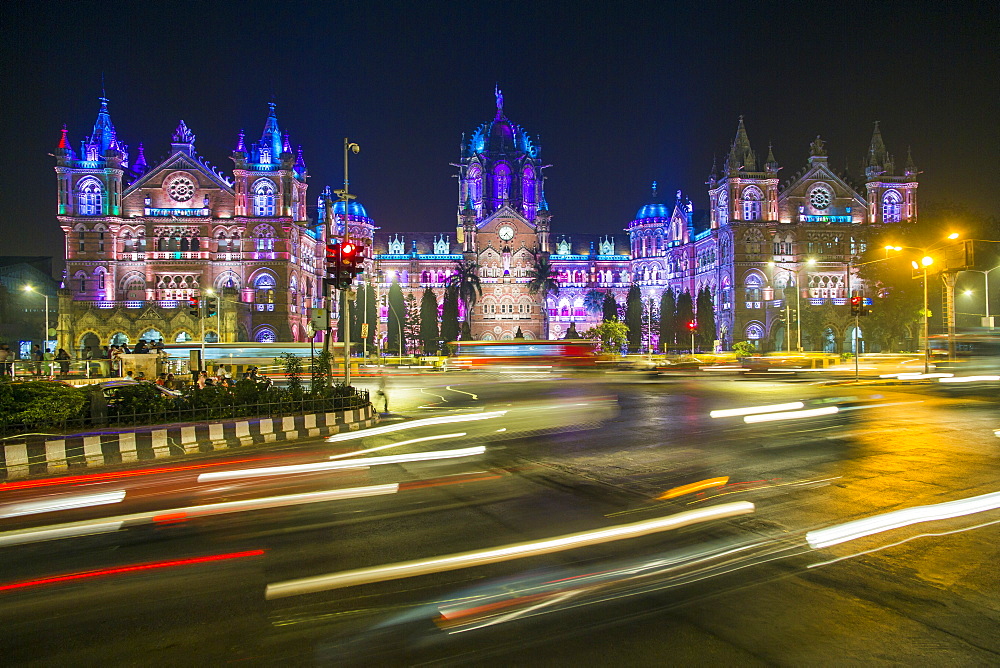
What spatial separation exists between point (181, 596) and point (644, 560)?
4238 millimetres

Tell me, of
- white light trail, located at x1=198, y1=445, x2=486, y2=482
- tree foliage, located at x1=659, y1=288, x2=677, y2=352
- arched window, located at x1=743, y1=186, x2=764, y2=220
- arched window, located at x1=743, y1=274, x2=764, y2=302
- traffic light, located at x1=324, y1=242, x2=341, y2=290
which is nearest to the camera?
white light trail, located at x1=198, y1=445, x2=486, y2=482

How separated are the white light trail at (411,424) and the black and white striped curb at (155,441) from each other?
2.92 feet

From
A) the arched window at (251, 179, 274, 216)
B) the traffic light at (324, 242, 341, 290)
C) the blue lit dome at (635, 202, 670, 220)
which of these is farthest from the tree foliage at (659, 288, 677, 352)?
the traffic light at (324, 242, 341, 290)

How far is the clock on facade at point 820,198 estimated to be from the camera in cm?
7794

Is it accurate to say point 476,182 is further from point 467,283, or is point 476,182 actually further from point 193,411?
point 193,411

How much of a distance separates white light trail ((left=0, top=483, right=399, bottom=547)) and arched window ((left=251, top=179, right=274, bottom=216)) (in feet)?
214

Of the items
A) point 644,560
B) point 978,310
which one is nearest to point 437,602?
point 644,560

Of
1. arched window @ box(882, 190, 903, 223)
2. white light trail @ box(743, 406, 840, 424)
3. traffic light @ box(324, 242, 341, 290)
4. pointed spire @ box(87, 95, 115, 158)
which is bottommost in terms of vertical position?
white light trail @ box(743, 406, 840, 424)

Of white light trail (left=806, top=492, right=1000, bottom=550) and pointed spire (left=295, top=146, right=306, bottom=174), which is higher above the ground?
pointed spire (left=295, top=146, right=306, bottom=174)

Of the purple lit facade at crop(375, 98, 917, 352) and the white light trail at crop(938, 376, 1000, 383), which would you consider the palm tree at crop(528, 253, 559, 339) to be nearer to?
the purple lit facade at crop(375, 98, 917, 352)

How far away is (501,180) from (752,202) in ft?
126

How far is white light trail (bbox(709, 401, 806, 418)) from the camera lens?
17594 mm

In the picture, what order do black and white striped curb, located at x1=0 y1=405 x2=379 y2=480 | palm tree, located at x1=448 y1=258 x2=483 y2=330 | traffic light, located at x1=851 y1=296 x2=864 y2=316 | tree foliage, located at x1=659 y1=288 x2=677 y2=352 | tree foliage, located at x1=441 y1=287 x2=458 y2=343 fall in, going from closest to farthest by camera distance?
1. black and white striped curb, located at x1=0 y1=405 x2=379 y2=480
2. traffic light, located at x1=851 y1=296 x2=864 y2=316
3. tree foliage, located at x1=659 y1=288 x2=677 y2=352
4. tree foliage, located at x1=441 y1=287 x2=458 y2=343
5. palm tree, located at x1=448 y1=258 x2=483 y2=330

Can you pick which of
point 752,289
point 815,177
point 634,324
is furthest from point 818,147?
point 634,324
